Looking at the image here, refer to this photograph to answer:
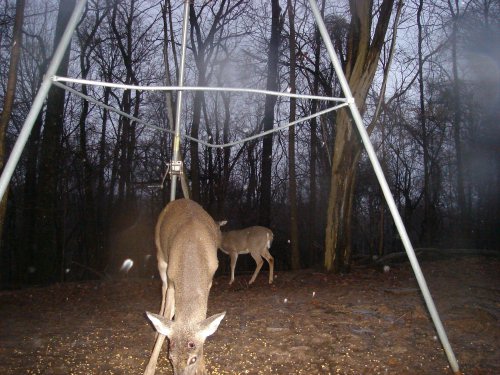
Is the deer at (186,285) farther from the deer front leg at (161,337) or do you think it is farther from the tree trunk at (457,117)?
the tree trunk at (457,117)

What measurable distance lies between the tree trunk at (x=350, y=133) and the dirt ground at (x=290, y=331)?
138 centimetres

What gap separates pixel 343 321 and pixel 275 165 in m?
27.4

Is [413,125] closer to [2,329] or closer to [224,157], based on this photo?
[224,157]

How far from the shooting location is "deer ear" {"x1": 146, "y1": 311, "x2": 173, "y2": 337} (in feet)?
10.3

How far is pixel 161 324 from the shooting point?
3.14 m

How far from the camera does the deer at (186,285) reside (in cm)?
313

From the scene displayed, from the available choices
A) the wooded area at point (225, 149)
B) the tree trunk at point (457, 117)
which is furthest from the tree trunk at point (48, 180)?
the tree trunk at point (457, 117)

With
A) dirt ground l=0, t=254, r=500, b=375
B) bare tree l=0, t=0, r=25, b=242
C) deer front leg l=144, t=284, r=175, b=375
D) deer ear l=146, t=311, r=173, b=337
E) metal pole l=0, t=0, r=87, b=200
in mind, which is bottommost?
dirt ground l=0, t=254, r=500, b=375

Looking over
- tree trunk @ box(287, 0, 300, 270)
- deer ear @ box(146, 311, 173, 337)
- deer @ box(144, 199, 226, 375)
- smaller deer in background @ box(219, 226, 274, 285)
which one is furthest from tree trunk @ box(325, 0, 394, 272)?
deer ear @ box(146, 311, 173, 337)

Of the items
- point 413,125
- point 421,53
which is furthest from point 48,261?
point 413,125

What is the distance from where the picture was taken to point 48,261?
1291 centimetres

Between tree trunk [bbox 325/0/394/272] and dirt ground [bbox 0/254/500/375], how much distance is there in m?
1.38

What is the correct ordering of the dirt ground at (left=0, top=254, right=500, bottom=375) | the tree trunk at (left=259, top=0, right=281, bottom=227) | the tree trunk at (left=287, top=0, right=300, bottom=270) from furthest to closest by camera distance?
the tree trunk at (left=259, top=0, right=281, bottom=227) < the tree trunk at (left=287, top=0, right=300, bottom=270) < the dirt ground at (left=0, top=254, right=500, bottom=375)

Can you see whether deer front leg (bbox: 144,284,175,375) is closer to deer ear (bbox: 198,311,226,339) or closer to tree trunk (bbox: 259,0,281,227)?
deer ear (bbox: 198,311,226,339)
